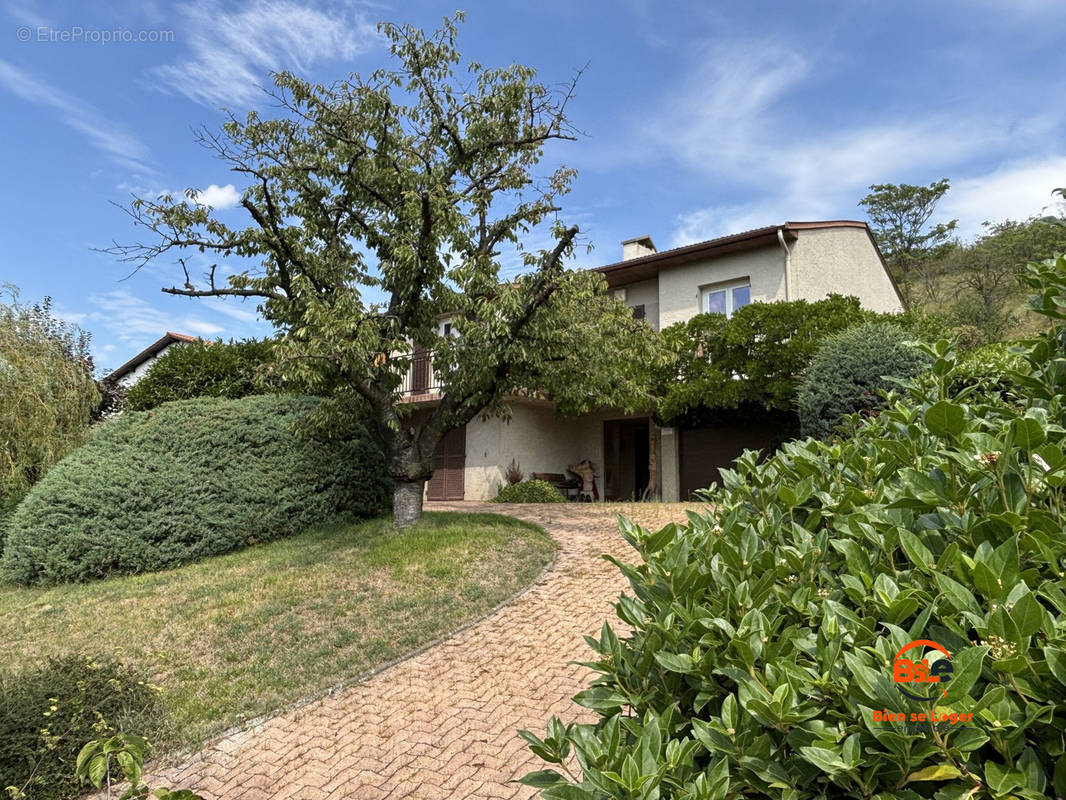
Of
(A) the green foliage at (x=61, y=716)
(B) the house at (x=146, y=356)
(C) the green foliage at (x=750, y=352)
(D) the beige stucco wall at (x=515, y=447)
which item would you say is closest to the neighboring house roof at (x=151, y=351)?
(B) the house at (x=146, y=356)

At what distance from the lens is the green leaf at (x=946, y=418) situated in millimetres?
1338

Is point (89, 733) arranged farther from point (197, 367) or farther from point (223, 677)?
point (197, 367)

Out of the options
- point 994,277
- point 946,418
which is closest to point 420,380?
point 946,418

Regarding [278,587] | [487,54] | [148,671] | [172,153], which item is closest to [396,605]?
[278,587]

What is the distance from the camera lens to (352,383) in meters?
8.59

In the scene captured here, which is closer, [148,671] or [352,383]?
[148,671]

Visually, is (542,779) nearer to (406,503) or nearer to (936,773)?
(936,773)

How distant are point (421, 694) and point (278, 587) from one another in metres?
3.07

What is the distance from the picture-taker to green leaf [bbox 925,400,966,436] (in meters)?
1.34

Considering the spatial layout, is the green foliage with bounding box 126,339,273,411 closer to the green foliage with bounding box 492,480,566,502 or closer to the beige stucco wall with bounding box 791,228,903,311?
the green foliage with bounding box 492,480,566,502

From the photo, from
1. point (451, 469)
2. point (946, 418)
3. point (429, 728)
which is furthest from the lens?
point (451, 469)

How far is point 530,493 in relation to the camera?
15.2m

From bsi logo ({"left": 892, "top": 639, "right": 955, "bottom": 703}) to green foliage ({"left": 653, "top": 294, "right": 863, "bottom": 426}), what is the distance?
1227 centimetres

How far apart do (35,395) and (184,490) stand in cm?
450
